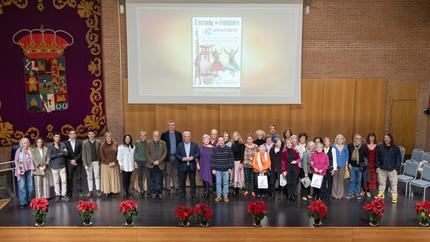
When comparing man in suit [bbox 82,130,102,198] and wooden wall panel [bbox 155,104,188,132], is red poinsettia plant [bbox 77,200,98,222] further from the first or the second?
wooden wall panel [bbox 155,104,188,132]

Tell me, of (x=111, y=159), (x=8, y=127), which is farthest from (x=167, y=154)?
(x=8, y=127)

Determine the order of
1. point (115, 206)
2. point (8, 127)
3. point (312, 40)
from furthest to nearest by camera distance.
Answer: point (312, 40)
point (8, 127)
point (115, 206)

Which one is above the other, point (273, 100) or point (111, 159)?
point (273, 100)

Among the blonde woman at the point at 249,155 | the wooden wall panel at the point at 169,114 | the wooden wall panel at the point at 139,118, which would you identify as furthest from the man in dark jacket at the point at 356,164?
the wooden wall panel at the point at 139,118

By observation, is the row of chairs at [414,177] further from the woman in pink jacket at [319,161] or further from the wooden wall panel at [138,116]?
the wooden wall panel at [138,116]

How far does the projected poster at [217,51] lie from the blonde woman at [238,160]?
8.75ft

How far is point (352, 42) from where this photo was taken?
1191 centimetres

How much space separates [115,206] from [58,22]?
529 cm

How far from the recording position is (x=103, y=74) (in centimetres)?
1197

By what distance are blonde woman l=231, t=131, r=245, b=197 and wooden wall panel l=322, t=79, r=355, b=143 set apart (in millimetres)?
3596

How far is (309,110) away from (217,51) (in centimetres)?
301

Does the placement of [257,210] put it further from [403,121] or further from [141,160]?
[403,121]

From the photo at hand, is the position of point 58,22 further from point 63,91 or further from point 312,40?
point 312,40

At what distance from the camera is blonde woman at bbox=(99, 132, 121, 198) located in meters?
9.45
